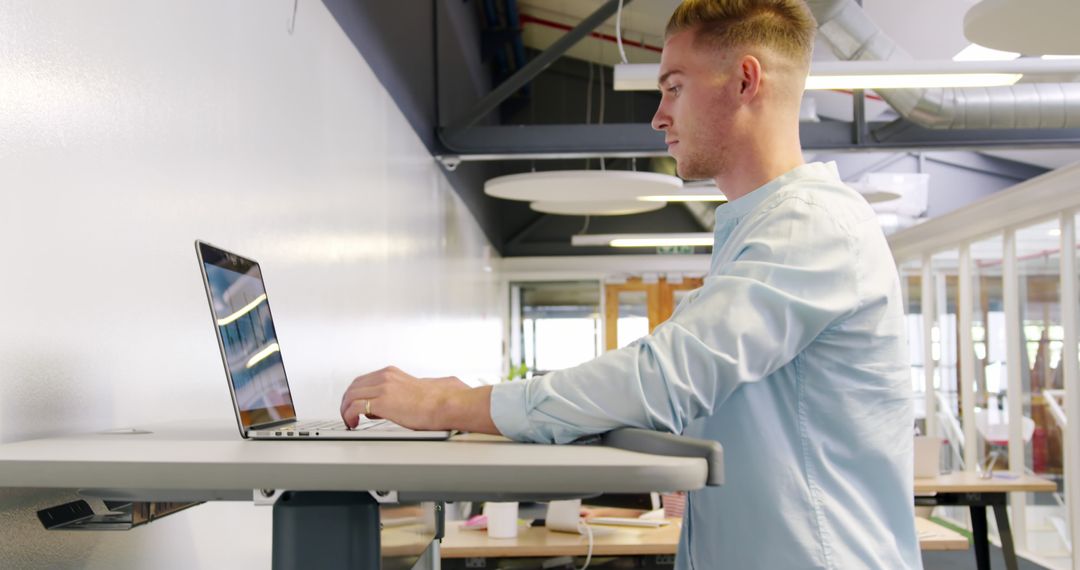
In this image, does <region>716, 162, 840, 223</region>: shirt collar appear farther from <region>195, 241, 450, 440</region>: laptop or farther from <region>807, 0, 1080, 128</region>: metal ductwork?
<region>807, 0, 1080, 128</region>: metal ductwork

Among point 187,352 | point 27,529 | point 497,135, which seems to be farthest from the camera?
point 497,135

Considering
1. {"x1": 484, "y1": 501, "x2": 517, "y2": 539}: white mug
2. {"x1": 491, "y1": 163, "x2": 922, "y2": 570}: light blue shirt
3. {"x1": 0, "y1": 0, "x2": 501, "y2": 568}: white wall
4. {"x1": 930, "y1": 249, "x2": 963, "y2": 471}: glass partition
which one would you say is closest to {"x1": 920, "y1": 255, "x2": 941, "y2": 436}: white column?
{"x1": 930, "y1": 249, "x2": 963, "y2": 471}: glass partition

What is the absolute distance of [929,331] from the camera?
39.5 ft

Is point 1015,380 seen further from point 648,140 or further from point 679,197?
point 648,140

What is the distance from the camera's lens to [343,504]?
1320 millimetres

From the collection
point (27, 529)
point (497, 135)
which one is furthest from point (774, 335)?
point (497, 135)

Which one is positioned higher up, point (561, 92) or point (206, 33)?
point (561, 92)

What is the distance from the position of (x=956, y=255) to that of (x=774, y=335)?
1087 centimetres

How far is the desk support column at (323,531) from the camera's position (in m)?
1.31

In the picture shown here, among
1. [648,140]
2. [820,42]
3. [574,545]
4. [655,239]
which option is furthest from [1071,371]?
[574,545]

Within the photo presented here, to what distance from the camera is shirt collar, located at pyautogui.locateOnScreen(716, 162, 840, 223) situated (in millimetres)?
1529

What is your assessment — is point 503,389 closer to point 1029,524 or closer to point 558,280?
point 1029,524

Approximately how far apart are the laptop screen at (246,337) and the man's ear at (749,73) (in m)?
0.79

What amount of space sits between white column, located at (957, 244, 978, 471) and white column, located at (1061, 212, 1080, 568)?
198 centimetres
